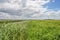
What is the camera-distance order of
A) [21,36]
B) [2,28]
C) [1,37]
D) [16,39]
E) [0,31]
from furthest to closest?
1. [21,36]
2. [16,39]
3. [2,28]
4. [0,31]
5. [1,37]

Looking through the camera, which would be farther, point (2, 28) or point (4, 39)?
point (2, 28)

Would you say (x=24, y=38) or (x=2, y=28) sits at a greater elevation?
(x=2, y=28)

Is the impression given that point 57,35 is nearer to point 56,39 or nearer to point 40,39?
point 56,39

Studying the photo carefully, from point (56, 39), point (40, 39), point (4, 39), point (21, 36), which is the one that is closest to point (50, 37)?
point (56, 39)

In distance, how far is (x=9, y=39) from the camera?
17.9 metres

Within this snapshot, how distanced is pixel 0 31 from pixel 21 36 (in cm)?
531

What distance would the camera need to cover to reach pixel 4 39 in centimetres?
1623

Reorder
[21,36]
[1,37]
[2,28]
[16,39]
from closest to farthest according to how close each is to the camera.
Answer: [1,37] < [2,28] < [16,39] < [21,36]

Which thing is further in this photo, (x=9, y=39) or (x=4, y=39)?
(x=9, y=39)

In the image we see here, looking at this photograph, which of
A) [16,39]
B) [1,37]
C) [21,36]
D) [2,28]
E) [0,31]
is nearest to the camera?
[1,37]

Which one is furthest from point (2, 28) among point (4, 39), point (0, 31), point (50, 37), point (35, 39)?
point (50, 37)

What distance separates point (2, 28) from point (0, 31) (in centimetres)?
119

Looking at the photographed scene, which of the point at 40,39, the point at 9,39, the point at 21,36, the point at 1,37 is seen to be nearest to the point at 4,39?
the point at 1,37

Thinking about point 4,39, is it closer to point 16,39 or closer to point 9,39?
point 9,39
